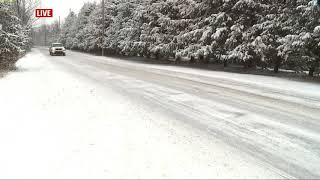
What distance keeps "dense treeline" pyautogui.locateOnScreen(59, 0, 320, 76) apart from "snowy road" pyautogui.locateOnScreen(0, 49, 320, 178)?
7137 millimetres

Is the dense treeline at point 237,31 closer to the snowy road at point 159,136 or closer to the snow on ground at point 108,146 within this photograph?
the snowy road at point 159,136

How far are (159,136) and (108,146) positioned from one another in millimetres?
1036

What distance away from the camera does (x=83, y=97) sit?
9898 millimetres

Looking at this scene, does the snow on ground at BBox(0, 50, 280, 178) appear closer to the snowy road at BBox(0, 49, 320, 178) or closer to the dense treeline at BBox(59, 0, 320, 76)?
the snowy road at BBox(0, 49, 320, 178)

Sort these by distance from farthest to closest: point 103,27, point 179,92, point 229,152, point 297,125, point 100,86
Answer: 1. point 103,27
2. point 100,86
3. point 179,92
4. point 297,125
5. point 229,152

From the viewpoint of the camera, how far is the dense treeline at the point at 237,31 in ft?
53.5

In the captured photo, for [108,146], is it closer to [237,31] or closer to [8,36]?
[237,31]

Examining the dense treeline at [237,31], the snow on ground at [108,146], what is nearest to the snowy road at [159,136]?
the snow on ground at [108,146]

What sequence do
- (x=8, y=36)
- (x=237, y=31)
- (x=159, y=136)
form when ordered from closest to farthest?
(x=159, y=136)
(x=8, y=36)
(x=237, y=31)

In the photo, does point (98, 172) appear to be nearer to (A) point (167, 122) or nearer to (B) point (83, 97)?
(A) point (167, 122)

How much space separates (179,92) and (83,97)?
3.27 metres

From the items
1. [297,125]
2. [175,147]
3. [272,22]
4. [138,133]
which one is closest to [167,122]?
[138,133]

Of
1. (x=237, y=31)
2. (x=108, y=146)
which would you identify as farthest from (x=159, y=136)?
(x=237, y=31)

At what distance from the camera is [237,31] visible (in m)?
19.8
